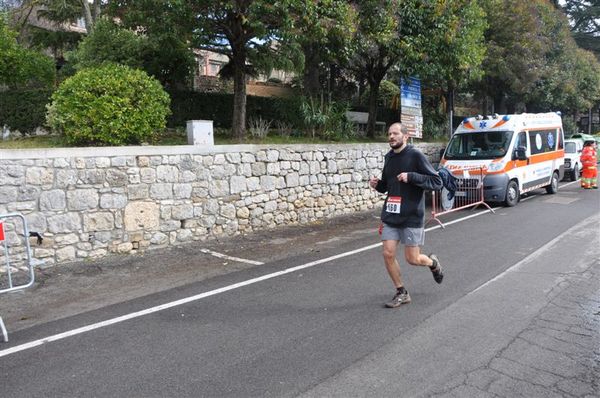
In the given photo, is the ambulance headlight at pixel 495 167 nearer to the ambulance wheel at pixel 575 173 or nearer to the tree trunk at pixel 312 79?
the tree trunk at pixel 312 79

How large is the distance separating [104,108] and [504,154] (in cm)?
1029

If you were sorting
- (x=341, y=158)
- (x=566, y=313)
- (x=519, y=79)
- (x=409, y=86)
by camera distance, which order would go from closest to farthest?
(x=566, y=313) < (x=341, y=158) < (x=409, y=86) < (x=519, y=79)

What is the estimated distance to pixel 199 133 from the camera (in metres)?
9.66

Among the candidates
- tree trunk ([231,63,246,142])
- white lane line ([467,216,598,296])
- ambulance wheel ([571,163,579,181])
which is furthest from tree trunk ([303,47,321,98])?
ambulance wheel ([571,163,579,181])

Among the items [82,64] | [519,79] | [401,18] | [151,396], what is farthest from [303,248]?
[519,79]

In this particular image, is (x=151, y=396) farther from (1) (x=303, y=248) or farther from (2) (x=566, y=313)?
(1) (x=303, y=248)

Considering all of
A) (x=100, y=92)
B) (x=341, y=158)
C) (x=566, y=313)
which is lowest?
(x=566, y=313)

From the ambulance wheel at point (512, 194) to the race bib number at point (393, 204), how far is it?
9046 mm

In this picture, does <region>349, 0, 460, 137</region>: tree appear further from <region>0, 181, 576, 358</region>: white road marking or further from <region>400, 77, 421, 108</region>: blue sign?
<region>0, 181, 576, 358</region>: white road marking

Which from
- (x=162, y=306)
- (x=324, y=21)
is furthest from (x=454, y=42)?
(x=162, y=306)

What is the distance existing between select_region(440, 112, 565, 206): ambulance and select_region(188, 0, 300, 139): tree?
5483mm

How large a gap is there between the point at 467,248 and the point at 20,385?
683cm

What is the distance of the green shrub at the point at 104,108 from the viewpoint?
852 cm

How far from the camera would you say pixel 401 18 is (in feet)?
44.4
